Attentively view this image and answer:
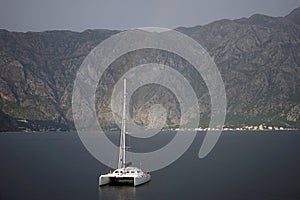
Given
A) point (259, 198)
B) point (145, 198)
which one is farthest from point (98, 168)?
point (259, 198)

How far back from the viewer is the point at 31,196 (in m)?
101

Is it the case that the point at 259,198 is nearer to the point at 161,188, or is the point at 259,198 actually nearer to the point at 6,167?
the point at 161,188

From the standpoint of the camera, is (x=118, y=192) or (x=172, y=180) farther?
(x=172, y=180)

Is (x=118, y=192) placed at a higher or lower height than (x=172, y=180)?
Result: higher

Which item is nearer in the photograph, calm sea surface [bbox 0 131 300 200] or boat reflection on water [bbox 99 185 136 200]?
boat reflection on water [bbox 99 185 136 200]

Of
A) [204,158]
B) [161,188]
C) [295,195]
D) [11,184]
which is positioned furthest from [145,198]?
[204,158]

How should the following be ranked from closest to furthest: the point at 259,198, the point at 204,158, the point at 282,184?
the point at 259,198 → the point at 282,184 → the point at 204,158

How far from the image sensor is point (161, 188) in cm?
11062

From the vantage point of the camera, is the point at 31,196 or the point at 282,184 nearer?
the point at 31,196

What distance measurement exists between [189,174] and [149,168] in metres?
19.0

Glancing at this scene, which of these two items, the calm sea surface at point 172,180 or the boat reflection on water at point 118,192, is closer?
the boat reflection on water at point 118,192

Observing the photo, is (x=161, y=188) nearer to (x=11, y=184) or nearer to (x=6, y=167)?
(x=11, y=184)

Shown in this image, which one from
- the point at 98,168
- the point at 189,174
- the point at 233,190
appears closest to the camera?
the point at 233,190

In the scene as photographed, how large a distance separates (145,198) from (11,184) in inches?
1525
